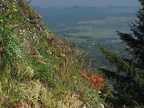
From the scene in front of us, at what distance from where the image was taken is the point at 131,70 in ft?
59.7

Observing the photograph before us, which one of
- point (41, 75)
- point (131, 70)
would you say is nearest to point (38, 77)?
point (41, 75)

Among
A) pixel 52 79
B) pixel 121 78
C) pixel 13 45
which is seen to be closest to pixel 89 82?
pixel 52 79

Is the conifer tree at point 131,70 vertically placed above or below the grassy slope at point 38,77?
below

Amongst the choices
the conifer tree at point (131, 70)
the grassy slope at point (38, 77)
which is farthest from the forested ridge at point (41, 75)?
the conifer tree at point (131, 70)

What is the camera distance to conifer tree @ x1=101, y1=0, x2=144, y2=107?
60.7 feet

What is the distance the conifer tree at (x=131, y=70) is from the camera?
18.5 meters

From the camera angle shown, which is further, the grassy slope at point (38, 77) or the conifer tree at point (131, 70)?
the conifer tree at point (131, 70)

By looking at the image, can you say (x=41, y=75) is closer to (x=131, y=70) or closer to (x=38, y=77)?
(x=38, y=77)

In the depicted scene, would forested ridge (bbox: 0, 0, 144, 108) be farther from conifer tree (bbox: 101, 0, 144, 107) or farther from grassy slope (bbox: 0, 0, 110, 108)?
conifer tree (bbox: 101, 0, 144, 107)

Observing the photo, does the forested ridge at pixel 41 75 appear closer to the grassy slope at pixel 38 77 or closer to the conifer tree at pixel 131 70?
the grassy slope at pixel 38 77

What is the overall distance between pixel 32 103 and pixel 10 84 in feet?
1.68

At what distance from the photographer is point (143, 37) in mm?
20828

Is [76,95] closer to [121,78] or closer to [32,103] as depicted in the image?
[32,103]

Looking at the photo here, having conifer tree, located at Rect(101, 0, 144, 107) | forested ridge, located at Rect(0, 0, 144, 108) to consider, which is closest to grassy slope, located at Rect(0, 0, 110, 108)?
forested ridge, located at Rect(0, 0, 144, 108)
